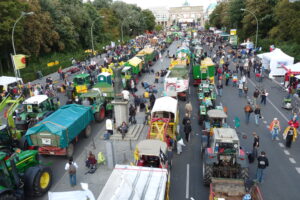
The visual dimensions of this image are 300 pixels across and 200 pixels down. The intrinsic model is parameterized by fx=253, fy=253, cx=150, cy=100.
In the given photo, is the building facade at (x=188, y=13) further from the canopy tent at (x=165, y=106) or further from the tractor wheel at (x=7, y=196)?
the tractor wheel at (x=7, y=196)

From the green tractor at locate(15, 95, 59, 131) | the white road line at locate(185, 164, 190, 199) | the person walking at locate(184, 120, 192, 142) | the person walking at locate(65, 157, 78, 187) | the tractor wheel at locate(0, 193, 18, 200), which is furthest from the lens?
the green tractor at locate(15, 95, 59, 131)

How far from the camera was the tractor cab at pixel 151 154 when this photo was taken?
412 inches

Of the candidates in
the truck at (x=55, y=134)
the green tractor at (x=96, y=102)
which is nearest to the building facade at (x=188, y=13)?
the green tractor at (x=96, y=102)

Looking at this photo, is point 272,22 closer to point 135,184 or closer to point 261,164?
point 261,164

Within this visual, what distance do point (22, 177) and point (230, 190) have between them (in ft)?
26.7

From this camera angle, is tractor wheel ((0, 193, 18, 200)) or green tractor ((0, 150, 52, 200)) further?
green tractor ((0, 150, 52, 200))

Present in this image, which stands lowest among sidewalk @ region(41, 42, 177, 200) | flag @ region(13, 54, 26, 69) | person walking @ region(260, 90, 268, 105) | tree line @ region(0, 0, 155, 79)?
sidewalk @ region(41, 42, 177, 200)

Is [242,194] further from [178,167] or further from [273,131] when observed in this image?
[273,131]

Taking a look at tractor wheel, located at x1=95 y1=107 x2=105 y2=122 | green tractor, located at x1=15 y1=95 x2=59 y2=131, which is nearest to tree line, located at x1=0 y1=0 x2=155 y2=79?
A: green tractor, located at x1=15 y1=95 x2=59 y2=131

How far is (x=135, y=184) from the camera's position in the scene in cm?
837

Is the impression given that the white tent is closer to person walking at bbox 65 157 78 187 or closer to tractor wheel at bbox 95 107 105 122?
tractor wheel at bbox 95 107 105 122

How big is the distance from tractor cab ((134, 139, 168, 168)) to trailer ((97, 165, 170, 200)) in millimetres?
1416

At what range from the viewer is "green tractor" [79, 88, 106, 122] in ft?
59.4

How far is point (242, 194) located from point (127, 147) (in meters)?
7.56
